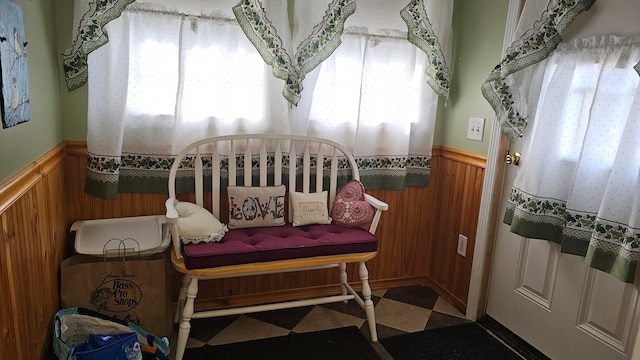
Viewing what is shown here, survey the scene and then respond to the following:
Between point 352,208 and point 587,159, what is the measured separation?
1103mm

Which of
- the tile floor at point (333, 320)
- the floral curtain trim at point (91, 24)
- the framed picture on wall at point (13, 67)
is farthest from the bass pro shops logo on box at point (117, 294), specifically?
the floral curtain trim at point (91, 24)

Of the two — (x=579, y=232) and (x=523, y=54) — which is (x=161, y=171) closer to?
(x=523, y=54)

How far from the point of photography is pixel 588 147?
6.22 feet

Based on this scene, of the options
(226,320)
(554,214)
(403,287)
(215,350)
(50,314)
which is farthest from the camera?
(403,287)

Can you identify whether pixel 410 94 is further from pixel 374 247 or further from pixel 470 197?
pixel 374 247

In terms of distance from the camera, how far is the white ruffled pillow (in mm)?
2068

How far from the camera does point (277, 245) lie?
6.91 ft

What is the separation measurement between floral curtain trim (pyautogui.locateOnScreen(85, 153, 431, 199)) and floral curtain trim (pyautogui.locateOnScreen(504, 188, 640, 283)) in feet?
2.18

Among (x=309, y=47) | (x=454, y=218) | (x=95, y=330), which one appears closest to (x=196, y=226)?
(x=95, y=330)

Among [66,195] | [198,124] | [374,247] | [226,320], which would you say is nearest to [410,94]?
[374,247]

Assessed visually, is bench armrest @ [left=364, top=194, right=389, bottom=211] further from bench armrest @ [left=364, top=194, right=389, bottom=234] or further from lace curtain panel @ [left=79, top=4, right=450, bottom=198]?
lace curtain panel @ [left=79, top=4, right=450, bottom=198]

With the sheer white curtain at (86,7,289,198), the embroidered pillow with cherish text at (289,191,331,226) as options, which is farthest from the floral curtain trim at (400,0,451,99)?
the embroidered pillow with cherish text at (289,191,331,226)

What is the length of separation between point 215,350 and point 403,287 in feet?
4.32

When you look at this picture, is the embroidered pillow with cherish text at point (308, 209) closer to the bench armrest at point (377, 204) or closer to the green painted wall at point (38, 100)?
the bench armrest at point (377, 204)
